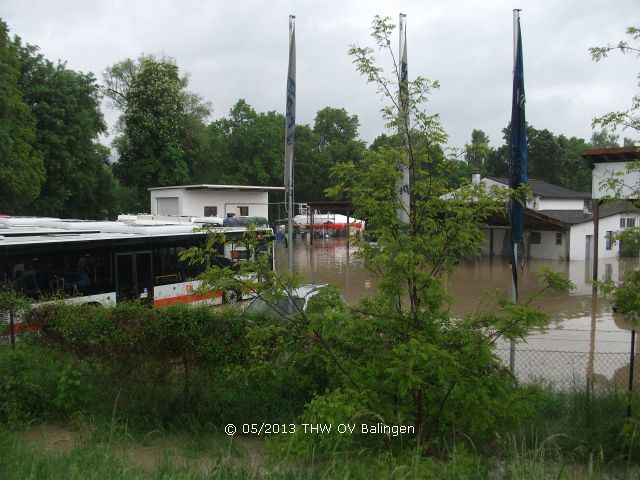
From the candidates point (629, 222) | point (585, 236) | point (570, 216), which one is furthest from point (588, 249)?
point (629, 222)

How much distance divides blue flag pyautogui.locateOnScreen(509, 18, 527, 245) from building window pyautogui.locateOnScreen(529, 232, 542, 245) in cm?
3052

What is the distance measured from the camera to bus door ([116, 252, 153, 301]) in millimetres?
15398

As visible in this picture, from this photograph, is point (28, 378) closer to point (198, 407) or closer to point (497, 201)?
point (198, 407)

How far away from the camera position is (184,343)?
24.8 ft

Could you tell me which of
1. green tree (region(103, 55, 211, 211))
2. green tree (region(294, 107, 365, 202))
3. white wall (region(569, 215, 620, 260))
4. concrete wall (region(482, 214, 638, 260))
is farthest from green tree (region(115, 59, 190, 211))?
white wall (region(569, 215, 620, 260))

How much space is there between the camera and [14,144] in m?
32.2

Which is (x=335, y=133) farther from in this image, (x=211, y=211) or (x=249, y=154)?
(x=211, y=211)

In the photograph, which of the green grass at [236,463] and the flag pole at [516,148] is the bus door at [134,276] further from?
the flag pole at [516,148]

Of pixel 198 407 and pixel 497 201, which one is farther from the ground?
pixel 497 201

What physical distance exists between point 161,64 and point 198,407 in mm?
44239

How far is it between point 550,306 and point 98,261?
47.8 ft

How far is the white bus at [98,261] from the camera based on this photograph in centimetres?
1326

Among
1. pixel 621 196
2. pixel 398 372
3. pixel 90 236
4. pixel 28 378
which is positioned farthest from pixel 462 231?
pixel 90 236

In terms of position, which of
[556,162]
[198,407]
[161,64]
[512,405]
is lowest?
[198,407]
